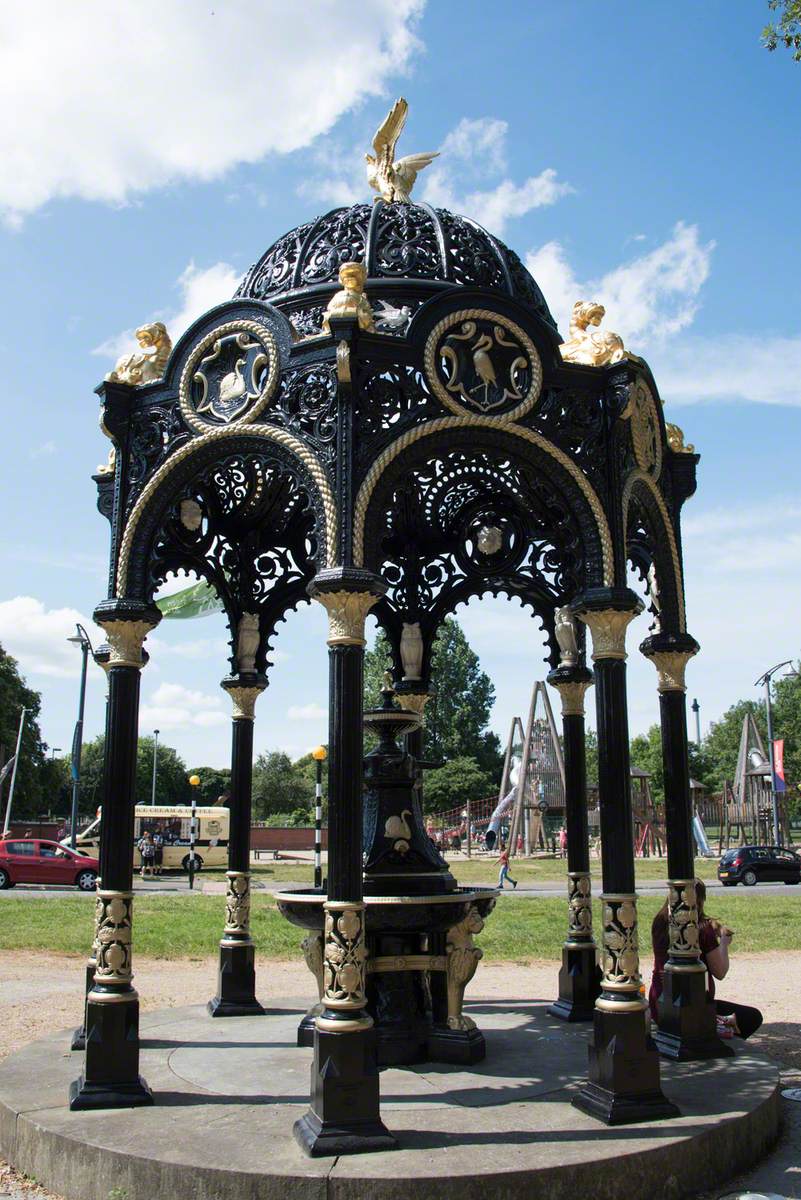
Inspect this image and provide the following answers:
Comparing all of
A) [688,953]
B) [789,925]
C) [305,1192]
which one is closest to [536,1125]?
[305,1192]

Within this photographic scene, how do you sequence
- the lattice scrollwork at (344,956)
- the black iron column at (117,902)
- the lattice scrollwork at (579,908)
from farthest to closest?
the lattice scrollwork at (579,908) < the black iron column at (117,902) < the lattice scrollwork at (344,956)

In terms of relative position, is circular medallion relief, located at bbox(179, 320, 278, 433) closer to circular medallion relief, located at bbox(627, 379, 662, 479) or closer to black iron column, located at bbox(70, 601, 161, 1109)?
black iron column, located at bbox(70, 601, 161, 1109)

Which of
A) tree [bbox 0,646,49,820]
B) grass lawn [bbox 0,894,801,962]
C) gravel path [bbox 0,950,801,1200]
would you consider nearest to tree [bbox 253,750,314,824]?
tree [bbox 0,646,49,820]

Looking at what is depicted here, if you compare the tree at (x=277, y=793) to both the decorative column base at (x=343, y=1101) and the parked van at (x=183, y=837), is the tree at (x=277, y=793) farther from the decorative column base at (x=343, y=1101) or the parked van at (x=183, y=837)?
the decorative column base at (x=343, y=1101)

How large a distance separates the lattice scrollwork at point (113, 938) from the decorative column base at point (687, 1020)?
4112 mm

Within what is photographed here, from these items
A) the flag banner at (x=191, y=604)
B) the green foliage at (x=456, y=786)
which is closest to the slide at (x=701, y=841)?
the green foliage at (x=456, y=786)

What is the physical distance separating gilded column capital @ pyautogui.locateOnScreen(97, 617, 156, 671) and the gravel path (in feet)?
14.8

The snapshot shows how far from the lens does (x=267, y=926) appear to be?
20.6m

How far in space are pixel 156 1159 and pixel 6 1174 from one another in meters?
1.28

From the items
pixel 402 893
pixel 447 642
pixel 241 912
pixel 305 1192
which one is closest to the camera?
pixel 305 1192

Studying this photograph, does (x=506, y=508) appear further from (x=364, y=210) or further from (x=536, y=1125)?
(x=536, y=1125)

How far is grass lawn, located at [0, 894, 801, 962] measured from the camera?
17219mm

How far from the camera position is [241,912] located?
983 cm

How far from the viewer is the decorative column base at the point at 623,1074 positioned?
622 cm
